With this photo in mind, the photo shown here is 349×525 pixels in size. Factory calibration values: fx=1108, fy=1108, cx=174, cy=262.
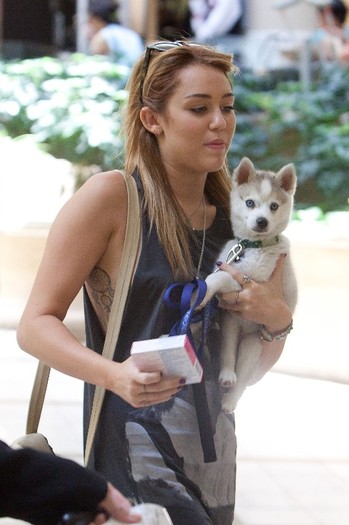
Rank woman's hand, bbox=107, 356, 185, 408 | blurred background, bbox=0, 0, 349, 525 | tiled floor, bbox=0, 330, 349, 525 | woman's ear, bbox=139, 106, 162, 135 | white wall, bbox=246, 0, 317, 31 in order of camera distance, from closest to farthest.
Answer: woman's hand, bbox=107, 356, 185, 408
woman's ear, bbox=139, 106, 162, 135
tiled floor, bbox=0, 330, 349, 525
blurred background, bbox=0, 0, 349, 525
white wall, bbox=246, 0, 317, 31

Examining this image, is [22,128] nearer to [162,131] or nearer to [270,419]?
[270,419]

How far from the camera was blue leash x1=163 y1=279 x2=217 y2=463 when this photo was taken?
2332 mm

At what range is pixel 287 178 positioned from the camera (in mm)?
2688

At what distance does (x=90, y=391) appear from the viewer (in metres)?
2.53

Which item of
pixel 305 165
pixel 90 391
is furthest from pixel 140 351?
pixel 305 165

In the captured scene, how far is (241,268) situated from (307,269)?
497 cm

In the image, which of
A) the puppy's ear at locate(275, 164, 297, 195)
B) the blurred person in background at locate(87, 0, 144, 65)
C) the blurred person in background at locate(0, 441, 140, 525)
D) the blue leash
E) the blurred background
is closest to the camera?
the blurred person in background at locate(0, 441, 140, 525)

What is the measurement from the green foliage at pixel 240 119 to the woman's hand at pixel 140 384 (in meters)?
7.37

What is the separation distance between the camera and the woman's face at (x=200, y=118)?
2.48 m

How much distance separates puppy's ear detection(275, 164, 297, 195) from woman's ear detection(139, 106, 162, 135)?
1.06 feet

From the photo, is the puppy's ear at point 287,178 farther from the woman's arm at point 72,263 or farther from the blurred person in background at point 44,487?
the blurred person in background at point 44,487

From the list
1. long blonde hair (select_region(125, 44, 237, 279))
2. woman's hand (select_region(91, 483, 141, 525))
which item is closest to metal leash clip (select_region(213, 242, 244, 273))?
long blonde hair (select_region(125, 44, 237, 279))

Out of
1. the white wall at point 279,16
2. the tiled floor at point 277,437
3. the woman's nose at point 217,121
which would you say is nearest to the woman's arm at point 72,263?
the woman's nose at point 217,121

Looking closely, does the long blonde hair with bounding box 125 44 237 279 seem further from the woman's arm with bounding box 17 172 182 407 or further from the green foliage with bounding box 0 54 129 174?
the green foliage with bounding box 0 54 129 174
